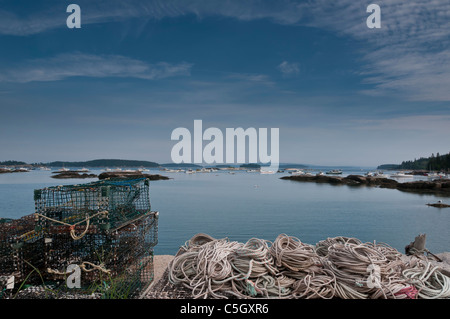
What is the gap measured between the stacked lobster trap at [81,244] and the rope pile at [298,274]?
41.7 inches

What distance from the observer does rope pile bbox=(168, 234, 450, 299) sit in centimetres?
355

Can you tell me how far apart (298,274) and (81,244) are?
347 centimetres

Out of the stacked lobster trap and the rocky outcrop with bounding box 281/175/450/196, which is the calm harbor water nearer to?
the stacked lobster trap

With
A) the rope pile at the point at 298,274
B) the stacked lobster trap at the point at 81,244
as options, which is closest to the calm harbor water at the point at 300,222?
the stacked lobster trap at the point at 81,244

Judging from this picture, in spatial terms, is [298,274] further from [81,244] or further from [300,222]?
[300,222]

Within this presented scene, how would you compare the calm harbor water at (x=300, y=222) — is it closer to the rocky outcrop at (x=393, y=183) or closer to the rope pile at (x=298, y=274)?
the rope pile at (x=298, y=274)

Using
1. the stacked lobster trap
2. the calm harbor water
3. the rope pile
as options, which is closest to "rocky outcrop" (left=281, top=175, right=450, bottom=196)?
the calm harbor water

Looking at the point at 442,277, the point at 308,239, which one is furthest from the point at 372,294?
the point at 308,239

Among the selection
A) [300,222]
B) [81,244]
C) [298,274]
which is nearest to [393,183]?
[300,222]

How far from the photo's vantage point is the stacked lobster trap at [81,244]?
4.29 meters

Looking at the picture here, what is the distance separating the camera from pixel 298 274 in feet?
12.7

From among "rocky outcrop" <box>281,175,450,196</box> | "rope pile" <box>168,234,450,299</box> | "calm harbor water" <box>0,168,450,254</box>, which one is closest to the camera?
"rope pile" <box>168,234,450,299</box>

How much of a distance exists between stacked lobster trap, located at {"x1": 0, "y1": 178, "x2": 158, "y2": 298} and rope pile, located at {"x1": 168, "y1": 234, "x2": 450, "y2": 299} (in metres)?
1.06

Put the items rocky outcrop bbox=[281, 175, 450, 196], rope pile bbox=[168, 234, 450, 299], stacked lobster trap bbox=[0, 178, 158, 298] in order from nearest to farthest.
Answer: rope pile bbox=[168, 234, 450, 299], stacked lobster trap bbox=[0, 178, 158, 298], rocky outcrop bbox=[281, 175, 450, 196]
